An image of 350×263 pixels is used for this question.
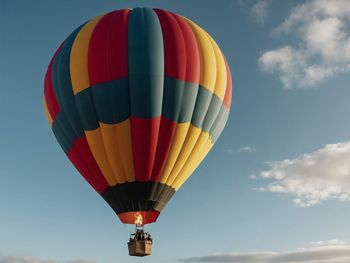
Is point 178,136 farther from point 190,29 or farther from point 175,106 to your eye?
point 190,29

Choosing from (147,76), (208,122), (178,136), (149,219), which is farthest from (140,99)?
(149,219)

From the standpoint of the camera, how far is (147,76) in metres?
17.7

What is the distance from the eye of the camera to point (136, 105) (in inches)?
694

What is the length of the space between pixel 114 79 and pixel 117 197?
187 inches

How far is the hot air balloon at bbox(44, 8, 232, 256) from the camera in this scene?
Result: 17.6 meters

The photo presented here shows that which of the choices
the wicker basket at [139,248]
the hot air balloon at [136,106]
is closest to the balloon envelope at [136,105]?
the hot air balloon at [136,106]

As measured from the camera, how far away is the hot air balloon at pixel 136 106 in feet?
57.9

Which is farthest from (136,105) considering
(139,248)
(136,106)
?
(139,248)

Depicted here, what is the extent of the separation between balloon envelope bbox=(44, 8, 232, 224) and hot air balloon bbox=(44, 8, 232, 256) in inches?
1.6

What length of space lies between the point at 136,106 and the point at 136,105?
0.13 feet

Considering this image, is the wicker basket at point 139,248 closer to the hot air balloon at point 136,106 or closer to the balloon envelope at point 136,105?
the hot air balloon at point 136,106

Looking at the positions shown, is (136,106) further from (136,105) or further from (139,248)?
(139,248)

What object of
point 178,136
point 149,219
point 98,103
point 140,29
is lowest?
point 149,219

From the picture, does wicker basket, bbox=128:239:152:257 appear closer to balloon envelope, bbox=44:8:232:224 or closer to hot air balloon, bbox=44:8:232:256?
hot air balloon, bbox=44:8:232:256
